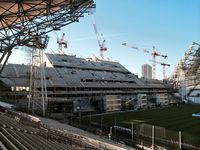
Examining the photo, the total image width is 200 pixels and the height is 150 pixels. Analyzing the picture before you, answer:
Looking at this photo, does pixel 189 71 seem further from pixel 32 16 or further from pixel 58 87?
pixel 32 16

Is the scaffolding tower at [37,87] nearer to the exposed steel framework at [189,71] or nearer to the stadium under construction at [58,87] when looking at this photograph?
the stadium under construction at [58,87]

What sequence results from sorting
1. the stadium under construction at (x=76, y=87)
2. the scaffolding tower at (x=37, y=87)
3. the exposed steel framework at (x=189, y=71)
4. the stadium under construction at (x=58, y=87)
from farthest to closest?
the exposed steel framework at (x=189, y=71) → the stadium under construction at (x=76, y=87) → the scaffolding tower at (x=37, y=87) → the stadium under construction at (x=58, y=87)

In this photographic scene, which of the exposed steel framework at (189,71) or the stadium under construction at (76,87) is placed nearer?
the stadium under construction at (76,87)

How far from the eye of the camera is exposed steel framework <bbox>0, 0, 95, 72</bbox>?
17.3 m

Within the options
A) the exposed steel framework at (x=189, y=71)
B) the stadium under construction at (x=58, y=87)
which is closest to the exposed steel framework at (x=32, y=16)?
the stadium under construction at (x=58, y=87)

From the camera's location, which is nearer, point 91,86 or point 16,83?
point 16,83

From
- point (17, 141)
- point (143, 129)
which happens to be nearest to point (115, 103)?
point (143, 129)

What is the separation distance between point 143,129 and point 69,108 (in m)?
25.3

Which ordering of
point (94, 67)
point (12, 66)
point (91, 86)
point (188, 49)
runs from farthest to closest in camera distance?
point (188, 49)
point (94, 67)
point (91, 86)
point (12, 66)

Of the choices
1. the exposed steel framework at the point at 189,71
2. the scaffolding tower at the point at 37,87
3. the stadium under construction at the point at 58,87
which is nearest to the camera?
the stadium under construction at the point at 58,87

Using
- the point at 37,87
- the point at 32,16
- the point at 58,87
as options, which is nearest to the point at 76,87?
the point at 58,87

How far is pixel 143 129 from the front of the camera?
2417 cm

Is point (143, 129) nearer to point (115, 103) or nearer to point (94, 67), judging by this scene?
point (115, 103)

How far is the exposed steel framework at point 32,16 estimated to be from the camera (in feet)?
56.8
